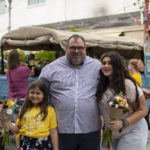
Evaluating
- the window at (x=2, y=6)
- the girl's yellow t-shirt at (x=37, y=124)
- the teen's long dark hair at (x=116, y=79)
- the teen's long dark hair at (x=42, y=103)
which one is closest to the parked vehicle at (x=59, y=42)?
the teen's long dark hair at (x=42, y=103)

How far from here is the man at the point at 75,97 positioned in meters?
2.69

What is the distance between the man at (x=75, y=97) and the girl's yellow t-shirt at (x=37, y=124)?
0.33 ft

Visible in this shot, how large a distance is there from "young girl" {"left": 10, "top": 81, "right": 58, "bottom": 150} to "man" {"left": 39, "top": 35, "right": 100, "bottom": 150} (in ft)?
0.33

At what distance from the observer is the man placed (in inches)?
106

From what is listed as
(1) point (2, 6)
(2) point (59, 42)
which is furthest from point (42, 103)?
(1) point (2, 6)

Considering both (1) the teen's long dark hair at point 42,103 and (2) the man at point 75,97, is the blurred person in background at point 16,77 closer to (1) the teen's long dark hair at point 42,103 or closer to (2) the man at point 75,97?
(1) the teen's long dark hair at point 42,103

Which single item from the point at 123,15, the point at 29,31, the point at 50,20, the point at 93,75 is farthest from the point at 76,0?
the point at 93,75

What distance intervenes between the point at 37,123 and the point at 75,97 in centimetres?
55

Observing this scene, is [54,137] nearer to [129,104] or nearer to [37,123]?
[37,123]

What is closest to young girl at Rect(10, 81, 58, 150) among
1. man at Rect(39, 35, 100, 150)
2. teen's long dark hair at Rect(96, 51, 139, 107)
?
man at Rect(39, 35, 100, 150)

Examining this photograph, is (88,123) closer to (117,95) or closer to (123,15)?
(117,95)

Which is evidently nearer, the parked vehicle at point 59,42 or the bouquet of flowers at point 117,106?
the bouquet of flowers at point 117,106

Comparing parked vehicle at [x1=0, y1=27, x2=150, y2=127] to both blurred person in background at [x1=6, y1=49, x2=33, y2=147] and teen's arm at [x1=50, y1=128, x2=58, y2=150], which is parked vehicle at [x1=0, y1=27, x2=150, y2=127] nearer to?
blurred person in background at [x1=6, y1=49, x2=33, y2=147]

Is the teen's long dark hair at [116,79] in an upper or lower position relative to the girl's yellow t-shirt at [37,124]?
upper
